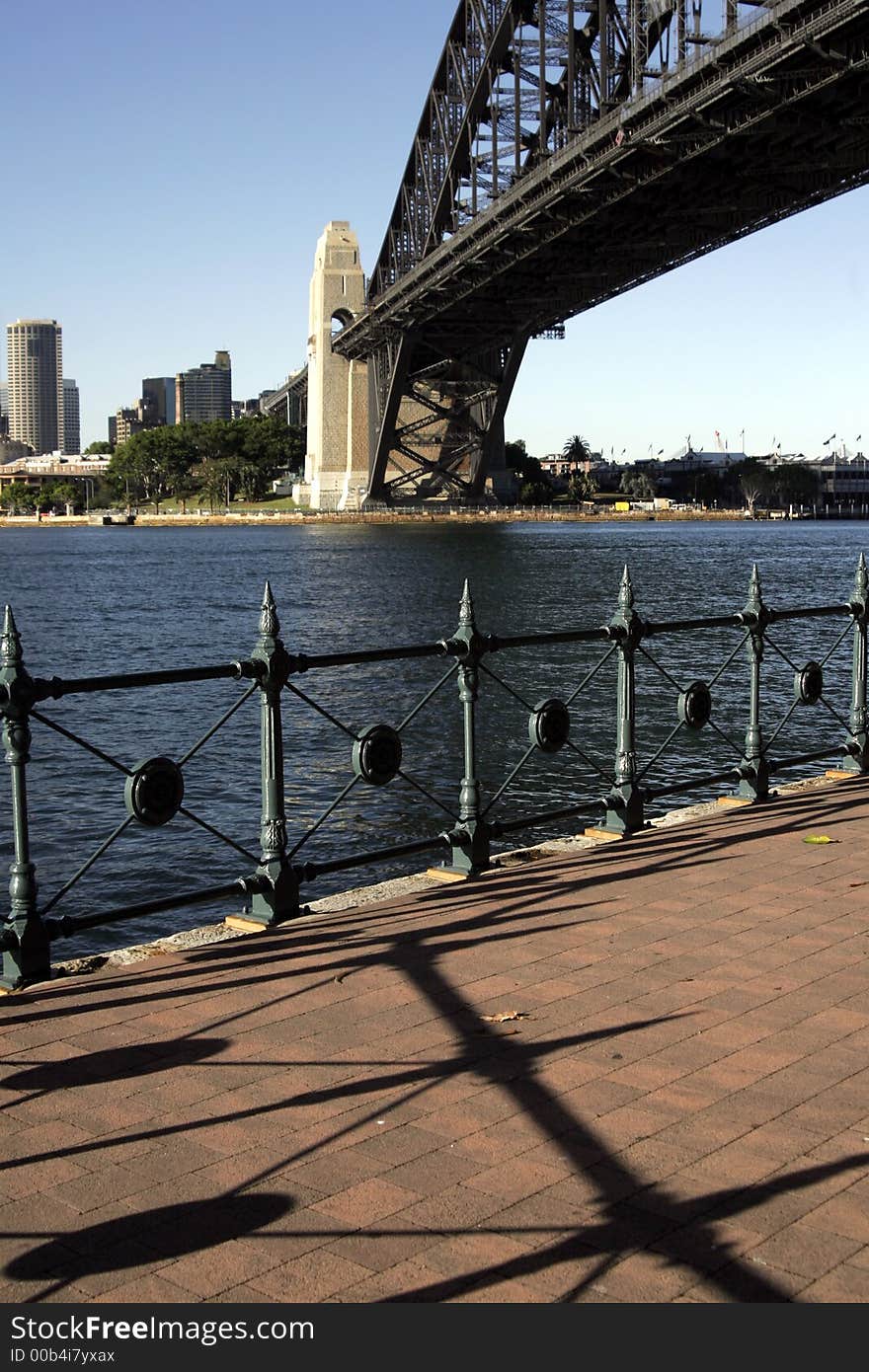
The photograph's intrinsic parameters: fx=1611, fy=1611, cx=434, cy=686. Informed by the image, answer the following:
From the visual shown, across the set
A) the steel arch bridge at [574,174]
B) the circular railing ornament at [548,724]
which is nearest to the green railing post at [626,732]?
the circular railing ornament at [548,724]

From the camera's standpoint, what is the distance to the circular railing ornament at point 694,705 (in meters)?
9.37

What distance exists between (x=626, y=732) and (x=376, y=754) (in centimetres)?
180

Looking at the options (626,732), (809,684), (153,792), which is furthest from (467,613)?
(809,684)

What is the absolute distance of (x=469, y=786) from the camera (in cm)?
795

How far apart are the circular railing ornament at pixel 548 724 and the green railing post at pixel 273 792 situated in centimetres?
174

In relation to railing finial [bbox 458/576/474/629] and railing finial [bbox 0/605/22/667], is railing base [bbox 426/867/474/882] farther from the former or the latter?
railing finial [bbox 0/605/22/667]

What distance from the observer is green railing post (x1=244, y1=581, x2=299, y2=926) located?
694cm

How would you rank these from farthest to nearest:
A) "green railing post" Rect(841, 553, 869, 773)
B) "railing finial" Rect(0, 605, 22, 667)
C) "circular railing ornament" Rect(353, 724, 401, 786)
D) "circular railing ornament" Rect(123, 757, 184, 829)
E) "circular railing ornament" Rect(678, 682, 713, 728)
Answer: "green railing post" Rect(841, 553, 869, 773) < "circular railing ornament" Rect(678, 682, 713, 728) < "circular railing ornament" Rect(353, 724, 401, 786) < "circular railing ornament" Rect(123, 757, 184, 829) < "railing finial" Rect(0, 605, 22, 667)

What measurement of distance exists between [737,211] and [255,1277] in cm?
5375

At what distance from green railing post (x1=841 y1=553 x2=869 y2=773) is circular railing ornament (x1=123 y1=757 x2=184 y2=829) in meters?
5.24

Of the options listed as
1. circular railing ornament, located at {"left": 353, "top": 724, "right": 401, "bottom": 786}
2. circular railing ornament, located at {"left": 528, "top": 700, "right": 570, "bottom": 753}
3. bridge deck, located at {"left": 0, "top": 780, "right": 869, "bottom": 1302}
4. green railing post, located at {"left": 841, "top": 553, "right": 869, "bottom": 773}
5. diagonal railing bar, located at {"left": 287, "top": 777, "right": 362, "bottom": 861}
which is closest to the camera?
bridge deck, located at {"left": 0, "top": 780, "right": 869, "bottom": 1302}

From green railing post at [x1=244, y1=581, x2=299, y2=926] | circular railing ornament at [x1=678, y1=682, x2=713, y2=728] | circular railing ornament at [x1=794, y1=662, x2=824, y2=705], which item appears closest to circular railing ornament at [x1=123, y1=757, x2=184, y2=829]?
green railing post at [x1=244, y1=581, x2=299, y2=926]

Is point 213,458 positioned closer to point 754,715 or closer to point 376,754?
point 754,715

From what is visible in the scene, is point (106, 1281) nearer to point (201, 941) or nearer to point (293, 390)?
point (201, 941)
